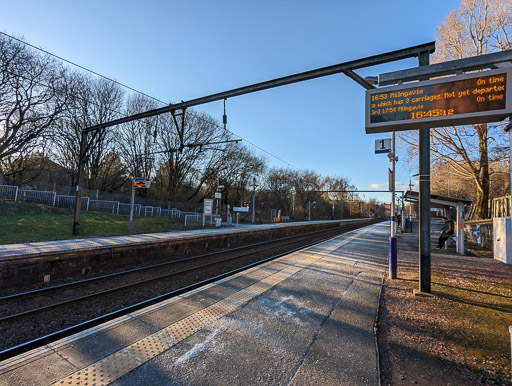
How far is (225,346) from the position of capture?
3479mm

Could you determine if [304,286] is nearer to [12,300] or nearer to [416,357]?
[416,357]

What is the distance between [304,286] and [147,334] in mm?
3865

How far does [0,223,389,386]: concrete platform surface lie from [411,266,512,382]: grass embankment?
1117mm

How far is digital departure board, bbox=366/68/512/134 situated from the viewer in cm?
416

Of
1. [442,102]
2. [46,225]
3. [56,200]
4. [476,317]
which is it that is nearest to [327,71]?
[442,102]

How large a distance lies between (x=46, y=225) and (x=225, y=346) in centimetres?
1717

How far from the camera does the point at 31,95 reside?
80.9ft

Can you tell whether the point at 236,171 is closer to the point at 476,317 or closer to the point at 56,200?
the point at 56,200

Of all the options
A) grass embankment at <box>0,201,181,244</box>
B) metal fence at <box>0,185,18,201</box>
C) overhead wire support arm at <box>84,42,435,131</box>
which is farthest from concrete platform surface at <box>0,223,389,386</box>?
metal fence at <box>0,185,18,201</box>

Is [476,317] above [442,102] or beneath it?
beneath

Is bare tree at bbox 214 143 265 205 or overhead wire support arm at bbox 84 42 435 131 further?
bare tree at bbox 214 143 265 205

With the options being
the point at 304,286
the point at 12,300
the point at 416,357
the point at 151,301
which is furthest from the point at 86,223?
the point at 416,357

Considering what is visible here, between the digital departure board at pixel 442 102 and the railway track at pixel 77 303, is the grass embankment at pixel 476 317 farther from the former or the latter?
the railway track at pixel 77 303

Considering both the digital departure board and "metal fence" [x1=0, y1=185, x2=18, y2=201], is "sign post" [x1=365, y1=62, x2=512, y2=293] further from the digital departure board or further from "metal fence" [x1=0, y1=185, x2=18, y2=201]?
"metal fence" [x1=0, y1=185, x2=18, y2=201]
